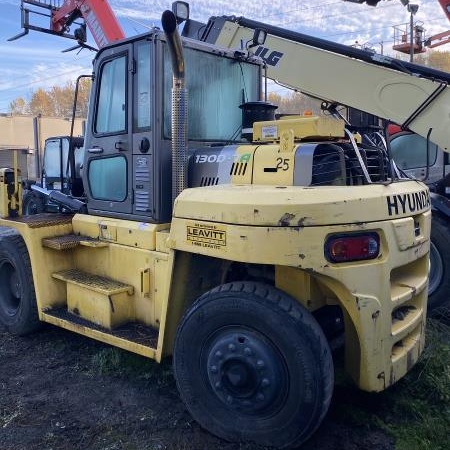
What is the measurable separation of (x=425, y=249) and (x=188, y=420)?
1.99 meters

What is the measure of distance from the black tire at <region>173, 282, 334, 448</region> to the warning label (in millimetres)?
299

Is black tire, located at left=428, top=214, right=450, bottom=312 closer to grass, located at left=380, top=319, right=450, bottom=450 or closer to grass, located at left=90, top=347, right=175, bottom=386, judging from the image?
grass, located at left=380, top=319, right=450, bottom=450

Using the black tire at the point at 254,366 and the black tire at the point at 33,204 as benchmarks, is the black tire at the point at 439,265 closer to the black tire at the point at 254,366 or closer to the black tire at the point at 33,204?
the black tire at the point at 254,366

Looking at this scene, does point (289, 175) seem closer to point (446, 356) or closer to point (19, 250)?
point (446, 356)

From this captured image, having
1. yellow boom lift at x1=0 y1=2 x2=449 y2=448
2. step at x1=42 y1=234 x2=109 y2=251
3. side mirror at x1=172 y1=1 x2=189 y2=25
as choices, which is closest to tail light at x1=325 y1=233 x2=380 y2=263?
yellow boom lift at x1=0 y1=2 x2=449 y2=448

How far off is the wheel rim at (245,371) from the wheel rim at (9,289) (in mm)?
2886

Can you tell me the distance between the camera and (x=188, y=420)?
3.41 metres

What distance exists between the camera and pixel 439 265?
5.81 metres

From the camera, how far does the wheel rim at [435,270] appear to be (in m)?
5.77

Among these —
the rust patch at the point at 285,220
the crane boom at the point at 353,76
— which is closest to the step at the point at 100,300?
the rust patch at the point at 285,220

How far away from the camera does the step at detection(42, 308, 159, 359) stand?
3.71 m

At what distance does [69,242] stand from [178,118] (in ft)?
5.24

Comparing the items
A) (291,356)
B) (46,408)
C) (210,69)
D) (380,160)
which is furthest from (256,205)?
(46,408)

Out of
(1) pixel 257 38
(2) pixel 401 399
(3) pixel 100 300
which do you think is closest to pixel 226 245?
(3) pixel 100 300
